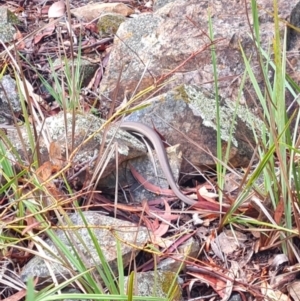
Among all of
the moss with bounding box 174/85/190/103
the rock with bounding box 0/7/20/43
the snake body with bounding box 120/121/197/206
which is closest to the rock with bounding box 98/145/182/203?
the snake body with bounding box 120/121/197/206

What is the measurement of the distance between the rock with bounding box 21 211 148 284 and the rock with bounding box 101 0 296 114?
37.4 inches

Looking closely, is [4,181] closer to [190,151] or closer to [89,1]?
[190,151]

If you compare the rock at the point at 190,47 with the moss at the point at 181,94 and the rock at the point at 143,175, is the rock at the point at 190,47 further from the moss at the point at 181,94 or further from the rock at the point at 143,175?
the rock at the point at 143,175

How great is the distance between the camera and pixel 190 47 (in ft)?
9.21

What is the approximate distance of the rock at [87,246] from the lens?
159cm

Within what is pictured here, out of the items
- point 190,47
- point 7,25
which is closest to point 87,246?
point 190,47

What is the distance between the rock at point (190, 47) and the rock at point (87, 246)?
951mm

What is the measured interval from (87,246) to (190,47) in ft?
4.43

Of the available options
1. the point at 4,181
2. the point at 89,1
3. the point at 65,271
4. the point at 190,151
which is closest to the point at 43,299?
the point at 65,271

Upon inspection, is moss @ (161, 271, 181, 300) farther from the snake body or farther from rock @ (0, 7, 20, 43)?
rock @ (0, 7, 20, 43)

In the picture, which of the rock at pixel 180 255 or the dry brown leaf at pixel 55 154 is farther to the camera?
the dry brown leaf at pixel 55 154

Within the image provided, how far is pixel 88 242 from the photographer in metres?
1.77

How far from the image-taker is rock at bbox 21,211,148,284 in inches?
62.5

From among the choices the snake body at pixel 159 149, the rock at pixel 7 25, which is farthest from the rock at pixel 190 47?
the rock at pixel 7 25
